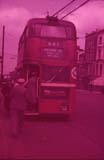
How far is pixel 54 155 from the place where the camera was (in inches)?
384

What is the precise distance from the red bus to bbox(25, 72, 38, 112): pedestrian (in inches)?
7.3

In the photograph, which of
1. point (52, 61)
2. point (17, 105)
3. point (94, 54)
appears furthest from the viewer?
point (94, 54)

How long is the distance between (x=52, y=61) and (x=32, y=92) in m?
2.11

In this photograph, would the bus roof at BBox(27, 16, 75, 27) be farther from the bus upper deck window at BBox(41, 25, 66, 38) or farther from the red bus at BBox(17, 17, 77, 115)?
the bus upper deck window at BBox(41, 25, 66, 38)

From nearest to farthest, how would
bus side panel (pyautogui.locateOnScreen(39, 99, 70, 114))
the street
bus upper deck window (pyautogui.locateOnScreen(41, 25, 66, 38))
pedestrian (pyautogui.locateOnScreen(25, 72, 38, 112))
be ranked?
1. the street
2. pedestrian (pyautogui.locateOnScreen(25, 72, 38, 112))
3. bus side panel (pyautogui.locateOnScreen(39, 99, 70, 114))
4. bus upper deck window (pyautogui.locateOnScreen(41, 25, 66, 38))

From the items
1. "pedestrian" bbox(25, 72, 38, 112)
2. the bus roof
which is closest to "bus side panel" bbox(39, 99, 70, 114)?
"pedestrian" bbox(25, 72, 38, 112)

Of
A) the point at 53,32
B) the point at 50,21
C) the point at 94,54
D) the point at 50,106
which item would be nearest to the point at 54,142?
the point at 50,106

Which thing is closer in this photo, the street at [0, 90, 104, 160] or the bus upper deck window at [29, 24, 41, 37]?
the street at [0, 90, 104, 160]

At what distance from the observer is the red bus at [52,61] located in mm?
17734

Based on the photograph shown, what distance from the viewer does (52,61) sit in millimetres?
17891

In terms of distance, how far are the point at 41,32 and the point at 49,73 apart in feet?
5.24

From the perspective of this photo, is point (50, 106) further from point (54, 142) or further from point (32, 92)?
point (54, 142)

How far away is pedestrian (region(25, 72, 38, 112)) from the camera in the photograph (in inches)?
635

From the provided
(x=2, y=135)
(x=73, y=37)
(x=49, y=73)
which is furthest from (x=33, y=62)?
(x=2, y=135)
